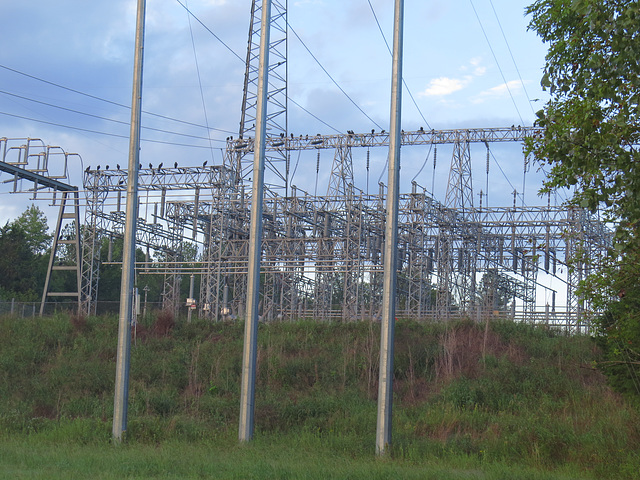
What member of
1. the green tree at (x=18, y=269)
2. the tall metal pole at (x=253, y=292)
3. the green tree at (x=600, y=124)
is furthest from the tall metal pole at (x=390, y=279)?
the green tree at (x=18, y=269)

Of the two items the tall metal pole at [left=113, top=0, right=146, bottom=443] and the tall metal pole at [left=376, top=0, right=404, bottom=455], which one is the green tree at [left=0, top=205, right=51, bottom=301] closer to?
the tall metal pole at [left=113, top=0, right=146, bottom=443]

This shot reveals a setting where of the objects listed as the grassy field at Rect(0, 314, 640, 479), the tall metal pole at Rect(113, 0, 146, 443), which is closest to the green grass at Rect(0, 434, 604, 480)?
the grassy field at Rect(0, 314, 640, 479)

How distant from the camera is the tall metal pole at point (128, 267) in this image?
17.6 metres

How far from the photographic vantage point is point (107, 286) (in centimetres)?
6381

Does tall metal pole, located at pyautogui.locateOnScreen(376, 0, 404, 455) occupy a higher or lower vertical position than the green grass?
higher

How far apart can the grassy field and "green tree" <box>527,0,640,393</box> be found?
5.41 m

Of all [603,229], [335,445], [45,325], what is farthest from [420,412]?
[603,229]

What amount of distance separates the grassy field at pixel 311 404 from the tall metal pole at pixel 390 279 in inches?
31.6

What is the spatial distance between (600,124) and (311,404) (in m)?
14.1

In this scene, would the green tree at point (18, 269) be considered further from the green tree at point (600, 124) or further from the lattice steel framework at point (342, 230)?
the green tree at point (600, 124)

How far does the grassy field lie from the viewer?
1524 cm

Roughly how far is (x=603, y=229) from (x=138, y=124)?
34.8m

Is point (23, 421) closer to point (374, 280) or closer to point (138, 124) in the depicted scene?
point (138, 124)

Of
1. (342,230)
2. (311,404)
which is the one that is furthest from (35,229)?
→ (311,404)
